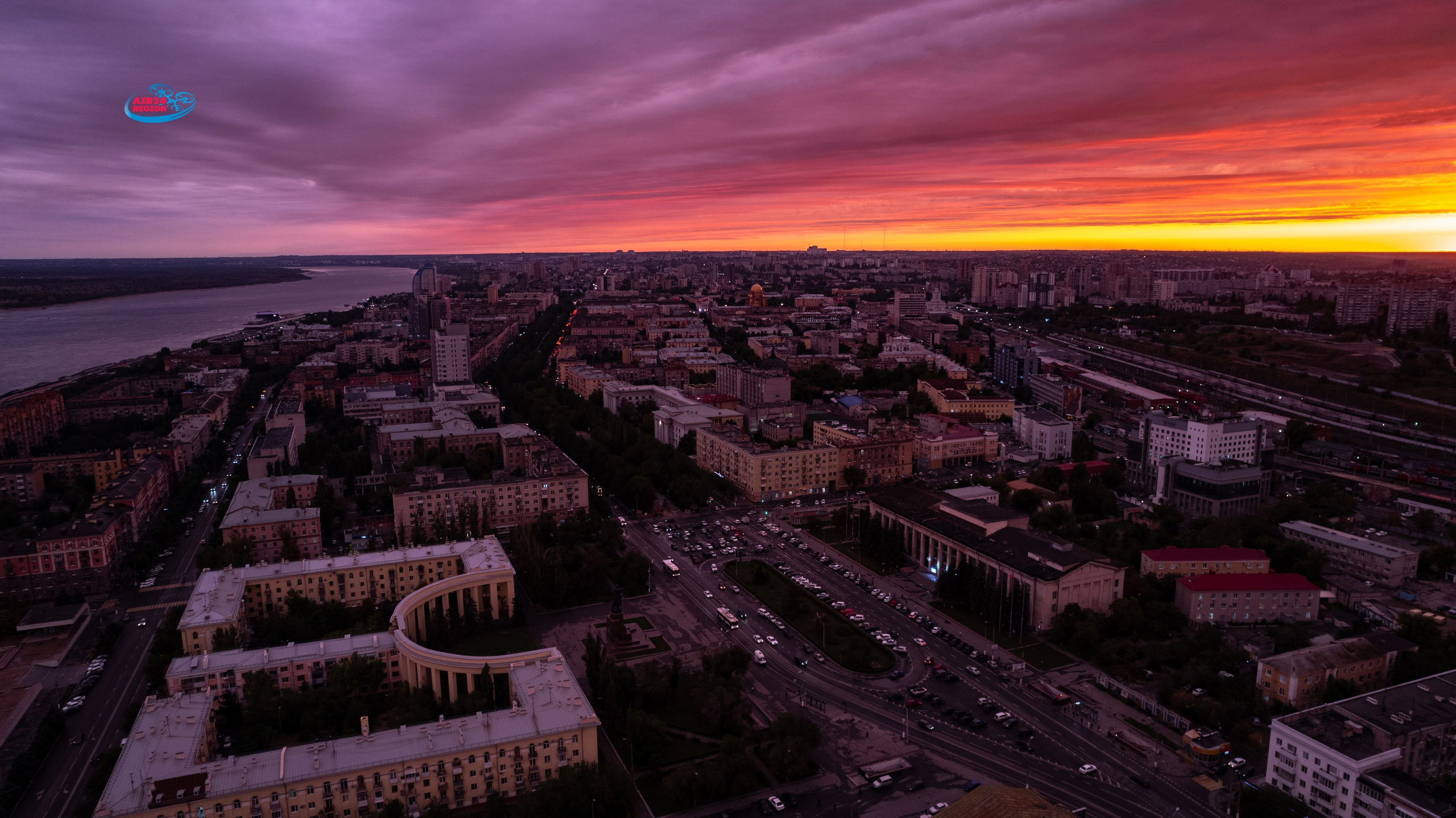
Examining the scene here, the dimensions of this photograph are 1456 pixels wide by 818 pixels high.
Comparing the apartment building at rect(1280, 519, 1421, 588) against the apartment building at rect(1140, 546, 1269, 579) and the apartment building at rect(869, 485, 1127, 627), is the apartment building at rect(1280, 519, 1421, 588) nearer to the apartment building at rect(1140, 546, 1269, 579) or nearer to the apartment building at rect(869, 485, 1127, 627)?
the apartment building at rect(1140, 546, 1269, 579)

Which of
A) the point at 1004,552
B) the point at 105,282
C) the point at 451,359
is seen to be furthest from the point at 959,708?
the point at 105,282

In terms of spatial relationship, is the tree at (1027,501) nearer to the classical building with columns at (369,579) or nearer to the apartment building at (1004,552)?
the apartment building at (1004,552)

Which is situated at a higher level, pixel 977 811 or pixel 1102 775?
pixel 977 811

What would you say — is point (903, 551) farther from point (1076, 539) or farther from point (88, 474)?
point (88, 474)

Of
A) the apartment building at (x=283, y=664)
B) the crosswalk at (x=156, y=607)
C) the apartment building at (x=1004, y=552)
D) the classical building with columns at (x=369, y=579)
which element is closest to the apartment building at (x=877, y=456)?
the apartment building at (x=1004, y=552)

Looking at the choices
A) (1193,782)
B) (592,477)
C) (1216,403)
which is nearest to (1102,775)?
(1193,782)

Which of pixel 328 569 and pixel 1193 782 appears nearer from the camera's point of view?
pixel 1193 782
